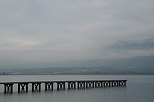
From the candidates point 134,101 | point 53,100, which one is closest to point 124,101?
point 134,101

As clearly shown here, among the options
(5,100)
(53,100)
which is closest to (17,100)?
(5,100)

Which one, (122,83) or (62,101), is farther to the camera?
(122,83)

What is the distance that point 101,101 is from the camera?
3744 centimetres

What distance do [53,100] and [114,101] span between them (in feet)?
28.2

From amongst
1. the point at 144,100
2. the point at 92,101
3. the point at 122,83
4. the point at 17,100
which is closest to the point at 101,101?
the point at 92,101

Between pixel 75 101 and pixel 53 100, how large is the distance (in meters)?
3.15

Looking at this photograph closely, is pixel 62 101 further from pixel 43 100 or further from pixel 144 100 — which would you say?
pixel 144 100

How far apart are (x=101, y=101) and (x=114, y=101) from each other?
1.86 meters

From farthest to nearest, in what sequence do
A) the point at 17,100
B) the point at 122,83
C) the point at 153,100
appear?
the point at 122,83 < the point at 153,100 < the point at 17,100

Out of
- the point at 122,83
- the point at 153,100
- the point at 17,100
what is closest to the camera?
the point at 17,100

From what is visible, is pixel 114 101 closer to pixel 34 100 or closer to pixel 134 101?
pixel 134 101

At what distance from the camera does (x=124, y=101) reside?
124 feet

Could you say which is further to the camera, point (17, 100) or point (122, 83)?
point (122, 83)

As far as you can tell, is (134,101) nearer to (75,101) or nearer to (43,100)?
(75,101)
